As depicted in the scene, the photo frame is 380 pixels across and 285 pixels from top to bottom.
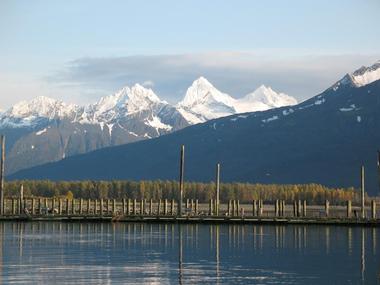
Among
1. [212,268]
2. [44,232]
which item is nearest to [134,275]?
[212,268]

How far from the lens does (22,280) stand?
48.2 metres

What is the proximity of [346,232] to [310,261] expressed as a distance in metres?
→ 28.6

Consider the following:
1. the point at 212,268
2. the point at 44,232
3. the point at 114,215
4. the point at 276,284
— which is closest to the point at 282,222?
the point at 114,215

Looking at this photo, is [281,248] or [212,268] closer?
[212,268]

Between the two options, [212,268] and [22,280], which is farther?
[212,268]

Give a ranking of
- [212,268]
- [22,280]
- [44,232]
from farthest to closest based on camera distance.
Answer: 1. [44,232]
2. [212,268]
3. [22,280]

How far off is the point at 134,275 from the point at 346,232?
129 feet

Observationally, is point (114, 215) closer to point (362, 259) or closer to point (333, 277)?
point (362, 259)

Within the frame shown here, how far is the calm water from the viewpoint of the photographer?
50.6 m

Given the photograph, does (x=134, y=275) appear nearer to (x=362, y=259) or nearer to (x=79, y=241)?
(x=362, y=259)

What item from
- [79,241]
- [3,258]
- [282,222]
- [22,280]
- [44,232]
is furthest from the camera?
[282,222]

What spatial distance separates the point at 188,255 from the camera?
63062 mm

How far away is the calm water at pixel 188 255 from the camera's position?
50.6 metres

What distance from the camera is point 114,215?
10162cm
